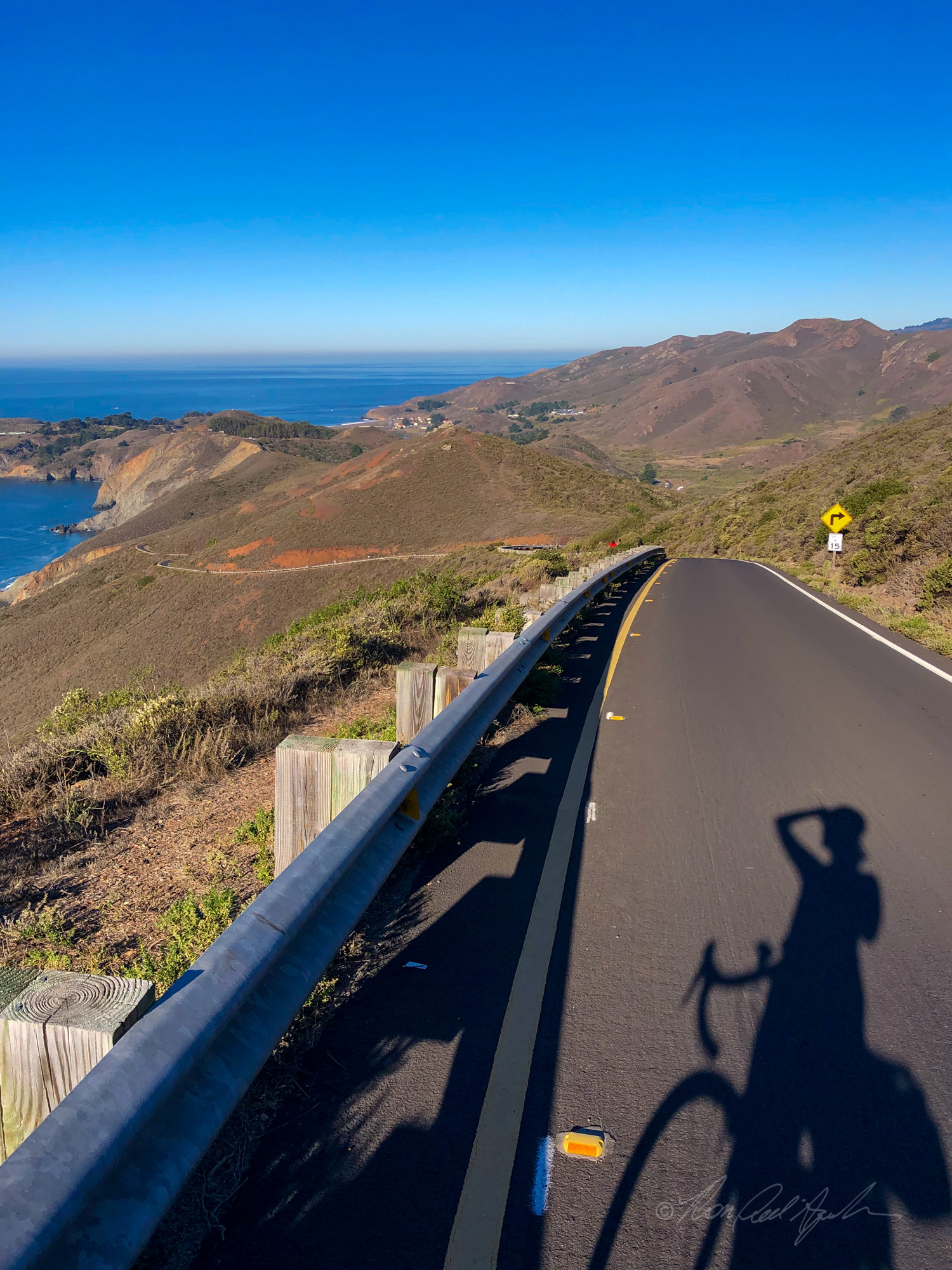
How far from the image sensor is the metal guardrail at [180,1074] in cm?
129

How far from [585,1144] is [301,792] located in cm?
163

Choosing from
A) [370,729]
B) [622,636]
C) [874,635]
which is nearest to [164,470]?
[622,636]

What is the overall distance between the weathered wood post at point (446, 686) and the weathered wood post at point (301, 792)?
139 cm

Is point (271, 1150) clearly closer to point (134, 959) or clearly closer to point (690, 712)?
point (134, 959)

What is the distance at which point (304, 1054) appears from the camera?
99.3 inches

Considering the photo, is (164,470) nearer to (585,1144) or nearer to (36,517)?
(36,517)

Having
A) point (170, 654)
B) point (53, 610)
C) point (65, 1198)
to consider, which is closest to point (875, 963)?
point (65, 1198)

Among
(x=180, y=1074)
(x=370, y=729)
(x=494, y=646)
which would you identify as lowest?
(x=370, y=729)

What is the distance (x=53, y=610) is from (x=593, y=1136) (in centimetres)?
7128

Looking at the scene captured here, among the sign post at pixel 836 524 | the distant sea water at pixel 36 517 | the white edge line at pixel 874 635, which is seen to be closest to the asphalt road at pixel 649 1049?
the white edge line at pixel 874 635

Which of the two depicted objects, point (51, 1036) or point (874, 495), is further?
point (874, 495)

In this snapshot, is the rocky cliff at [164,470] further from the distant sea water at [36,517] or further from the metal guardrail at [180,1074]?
the metal guardrail at [180,1074]

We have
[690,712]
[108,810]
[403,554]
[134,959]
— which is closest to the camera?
[134,959]

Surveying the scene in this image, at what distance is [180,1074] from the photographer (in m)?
1.63
